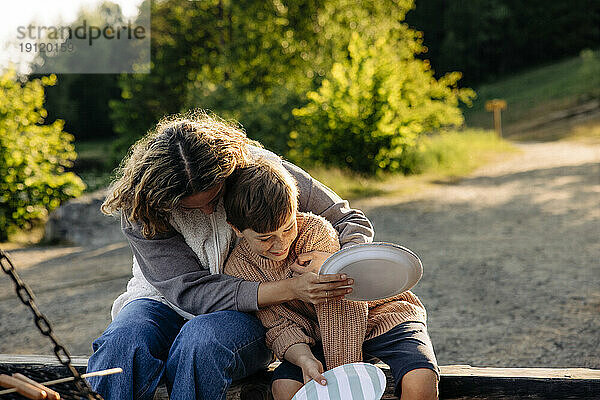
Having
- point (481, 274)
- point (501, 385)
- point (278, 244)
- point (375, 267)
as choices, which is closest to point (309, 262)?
point (278, 244)

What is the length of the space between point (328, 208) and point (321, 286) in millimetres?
553

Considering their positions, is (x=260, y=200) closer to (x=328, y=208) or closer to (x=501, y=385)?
(x=328, y=208)

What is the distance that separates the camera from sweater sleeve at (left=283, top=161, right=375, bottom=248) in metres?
2.68

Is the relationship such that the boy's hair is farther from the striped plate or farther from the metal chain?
the metal chain

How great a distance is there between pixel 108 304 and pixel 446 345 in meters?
2.91

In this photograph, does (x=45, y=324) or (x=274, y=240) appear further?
(x=274, y=240)

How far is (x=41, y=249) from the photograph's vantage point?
9.22 metres

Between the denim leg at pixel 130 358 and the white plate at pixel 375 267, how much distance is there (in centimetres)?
63

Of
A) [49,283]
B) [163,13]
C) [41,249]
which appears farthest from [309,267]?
[163,13]

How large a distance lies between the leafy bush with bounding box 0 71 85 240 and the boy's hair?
331 inches

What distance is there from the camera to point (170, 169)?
2244 millimetres

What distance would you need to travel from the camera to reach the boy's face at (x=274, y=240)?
2324mm

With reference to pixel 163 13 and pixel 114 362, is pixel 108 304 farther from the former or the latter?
pixel 163 13

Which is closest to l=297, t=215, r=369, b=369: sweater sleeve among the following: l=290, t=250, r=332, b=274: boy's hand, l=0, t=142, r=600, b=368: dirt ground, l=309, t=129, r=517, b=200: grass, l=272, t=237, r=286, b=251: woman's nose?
l=290, t=250, r=332, b=274: boy's hand
